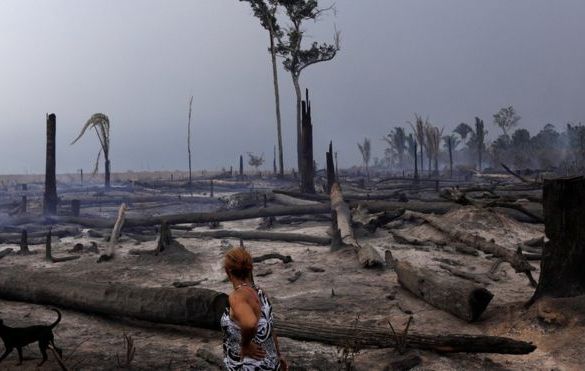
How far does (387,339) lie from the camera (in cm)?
513

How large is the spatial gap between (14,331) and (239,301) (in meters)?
3.11

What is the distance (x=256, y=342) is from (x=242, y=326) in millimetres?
231

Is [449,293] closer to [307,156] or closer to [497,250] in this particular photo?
[497,250]

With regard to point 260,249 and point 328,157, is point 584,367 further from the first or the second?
point 328,157

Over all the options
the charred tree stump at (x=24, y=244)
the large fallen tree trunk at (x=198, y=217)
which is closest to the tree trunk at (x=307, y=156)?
the large fallen tree trunk at (x=198, y=217)

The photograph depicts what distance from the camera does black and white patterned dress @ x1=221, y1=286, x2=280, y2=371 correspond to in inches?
113

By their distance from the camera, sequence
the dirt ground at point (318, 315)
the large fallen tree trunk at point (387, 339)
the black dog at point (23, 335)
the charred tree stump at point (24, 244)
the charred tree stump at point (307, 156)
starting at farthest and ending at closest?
the charred tree stump at point (307, 156)
the charred tree stump at point (24, 244)
the dirt ground at point (318, 315)
the large fallen tree trunk at point (387, 339)
the black dog at point (23, 335)

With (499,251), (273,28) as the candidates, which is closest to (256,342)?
(499,251)

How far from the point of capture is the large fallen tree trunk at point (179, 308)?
4.93 metres

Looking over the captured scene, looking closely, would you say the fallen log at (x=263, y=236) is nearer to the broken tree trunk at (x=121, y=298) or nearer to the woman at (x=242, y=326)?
the broken tree trunk at (x=121, y=298)

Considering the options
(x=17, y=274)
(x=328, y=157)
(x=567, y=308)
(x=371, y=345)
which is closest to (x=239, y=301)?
(x=371, y=345)

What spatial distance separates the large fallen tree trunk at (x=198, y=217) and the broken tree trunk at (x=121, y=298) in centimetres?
667

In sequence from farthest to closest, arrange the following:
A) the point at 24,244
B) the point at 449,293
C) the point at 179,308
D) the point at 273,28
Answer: the point at 273,28, the point at 24,244, the point at 449,293, the point at 179,308

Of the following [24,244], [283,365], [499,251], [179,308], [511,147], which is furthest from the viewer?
[511,147]
